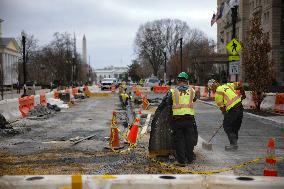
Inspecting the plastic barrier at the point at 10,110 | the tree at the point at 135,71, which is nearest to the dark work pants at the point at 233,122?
the plastic barrier at the point at 10,110

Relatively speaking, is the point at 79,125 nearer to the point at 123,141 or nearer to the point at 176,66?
the point at 123,141

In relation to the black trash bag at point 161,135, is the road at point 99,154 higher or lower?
lower

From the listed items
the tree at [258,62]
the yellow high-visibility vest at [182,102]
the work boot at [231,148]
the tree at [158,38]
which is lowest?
the work boot at [231,148]

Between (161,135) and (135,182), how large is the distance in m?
4.13

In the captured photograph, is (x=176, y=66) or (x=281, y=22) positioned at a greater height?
(x=281, y=22)

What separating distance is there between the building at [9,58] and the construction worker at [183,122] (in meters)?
81.9

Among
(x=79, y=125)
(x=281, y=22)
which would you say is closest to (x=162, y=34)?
(x=281, y=22)

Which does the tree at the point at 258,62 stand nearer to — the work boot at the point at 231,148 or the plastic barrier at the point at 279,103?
the plastic barrier at the point at 279,103

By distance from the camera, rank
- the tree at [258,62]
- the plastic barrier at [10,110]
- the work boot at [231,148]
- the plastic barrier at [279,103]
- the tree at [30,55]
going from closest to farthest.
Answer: the work boot at [231,148]
the plastic barrier at [10,110]
the plastic barrier at [279,103]
the tree at [258,62]
the tree at [30,55]

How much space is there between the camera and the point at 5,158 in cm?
945

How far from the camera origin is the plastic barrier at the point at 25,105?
791 inches

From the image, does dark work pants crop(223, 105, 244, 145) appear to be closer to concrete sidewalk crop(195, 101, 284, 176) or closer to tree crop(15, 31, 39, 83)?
concrete sidewalk crop(195, 101, 284, 176)

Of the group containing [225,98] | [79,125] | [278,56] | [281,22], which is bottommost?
[79,125]

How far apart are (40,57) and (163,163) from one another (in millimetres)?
86515
